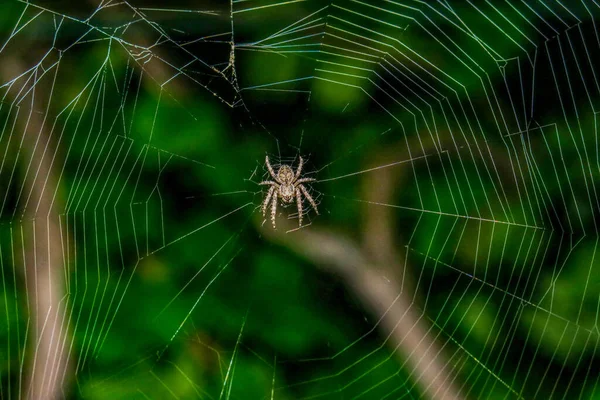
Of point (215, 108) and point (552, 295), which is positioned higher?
point (215, 108)

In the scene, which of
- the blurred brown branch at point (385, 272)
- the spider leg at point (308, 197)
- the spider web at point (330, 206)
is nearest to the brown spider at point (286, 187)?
the spider leg at point (308, 197)

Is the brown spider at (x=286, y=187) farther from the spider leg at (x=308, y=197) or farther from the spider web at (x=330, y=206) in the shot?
the spider web at (x=330, y=206)

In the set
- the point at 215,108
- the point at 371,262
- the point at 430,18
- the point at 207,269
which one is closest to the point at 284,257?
the point at 207,269

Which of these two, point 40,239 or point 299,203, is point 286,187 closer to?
point 299,203

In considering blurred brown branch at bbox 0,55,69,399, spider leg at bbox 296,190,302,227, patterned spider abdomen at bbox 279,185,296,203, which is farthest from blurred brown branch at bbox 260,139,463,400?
blurred brown branch at bbox 0,55,69,399

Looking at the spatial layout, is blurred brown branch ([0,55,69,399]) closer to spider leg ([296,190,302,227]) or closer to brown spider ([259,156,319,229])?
spider leg ([296,190,302,227])

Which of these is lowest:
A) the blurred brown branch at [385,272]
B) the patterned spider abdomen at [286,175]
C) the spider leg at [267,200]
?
the blurred brown branch at [385,272]

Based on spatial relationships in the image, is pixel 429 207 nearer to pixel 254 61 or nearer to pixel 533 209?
pixel 533 209

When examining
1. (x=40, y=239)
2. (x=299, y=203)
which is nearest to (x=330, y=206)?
(x=299, y=203)
